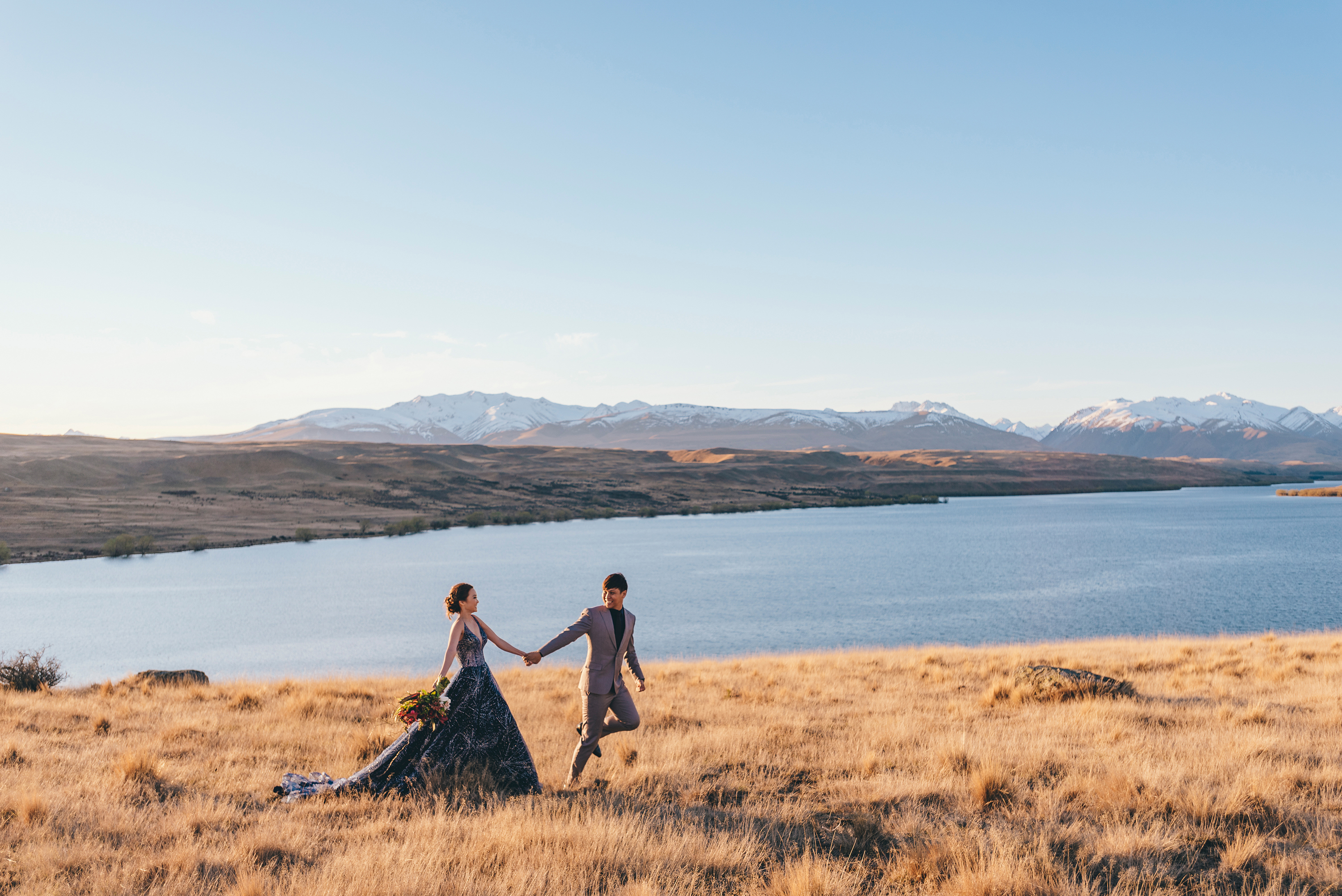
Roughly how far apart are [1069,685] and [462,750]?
947 centimetres

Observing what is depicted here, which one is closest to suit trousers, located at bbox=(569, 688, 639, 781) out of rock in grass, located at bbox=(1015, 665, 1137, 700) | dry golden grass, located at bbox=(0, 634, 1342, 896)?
dry golden grass, located at bbox=(0, 634, 1342, 896)

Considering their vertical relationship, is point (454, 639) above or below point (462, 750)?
above

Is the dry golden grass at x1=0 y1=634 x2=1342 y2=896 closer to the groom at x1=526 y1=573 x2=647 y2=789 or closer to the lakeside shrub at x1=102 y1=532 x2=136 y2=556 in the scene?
the groom at x1=526 y1=573 x2=647 y2=789

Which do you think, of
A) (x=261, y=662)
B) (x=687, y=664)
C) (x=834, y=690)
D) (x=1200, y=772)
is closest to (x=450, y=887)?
(x=1200, y=772)

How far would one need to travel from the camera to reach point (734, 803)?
8211 millimetres

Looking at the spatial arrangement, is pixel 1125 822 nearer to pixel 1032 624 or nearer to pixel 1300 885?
pixel 1300 885

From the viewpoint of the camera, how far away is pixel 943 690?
14570mm

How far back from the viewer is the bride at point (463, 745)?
8094mm

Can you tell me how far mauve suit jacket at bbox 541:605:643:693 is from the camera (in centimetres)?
818

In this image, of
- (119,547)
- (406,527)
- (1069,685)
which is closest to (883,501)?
(406,527)

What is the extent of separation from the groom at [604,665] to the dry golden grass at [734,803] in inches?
22.2

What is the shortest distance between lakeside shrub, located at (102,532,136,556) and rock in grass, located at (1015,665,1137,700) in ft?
212

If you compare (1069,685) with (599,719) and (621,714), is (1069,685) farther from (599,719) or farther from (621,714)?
(599,719)

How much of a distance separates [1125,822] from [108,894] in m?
7.67
